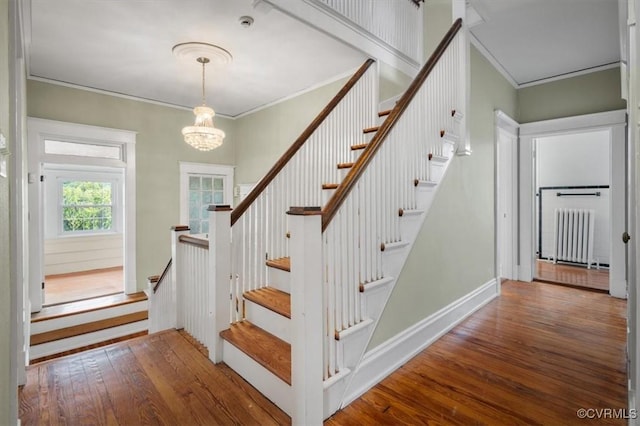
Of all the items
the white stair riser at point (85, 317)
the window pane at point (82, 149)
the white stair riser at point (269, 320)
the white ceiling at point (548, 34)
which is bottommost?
the white stair riser at point (85, 317)

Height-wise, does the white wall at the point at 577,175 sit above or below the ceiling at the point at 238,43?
below

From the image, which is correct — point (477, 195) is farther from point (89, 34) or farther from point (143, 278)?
point (143, 278)

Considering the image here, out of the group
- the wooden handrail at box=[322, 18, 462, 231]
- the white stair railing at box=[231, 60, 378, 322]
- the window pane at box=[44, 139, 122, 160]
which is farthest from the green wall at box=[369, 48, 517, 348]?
the window pane at box=[44, 139, 122, 160]

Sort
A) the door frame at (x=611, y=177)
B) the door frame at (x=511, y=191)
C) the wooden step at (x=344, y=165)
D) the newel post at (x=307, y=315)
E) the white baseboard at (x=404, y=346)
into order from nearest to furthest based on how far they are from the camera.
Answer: the newel post at (x=307, y=315) → the white baseboard at (x=404, y=346) → the wooden step at (x=344, y=165) → the door frame at (x=611, y=177) → the door frame at (x=511, y=191)

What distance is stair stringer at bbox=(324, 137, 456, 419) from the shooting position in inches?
67.6

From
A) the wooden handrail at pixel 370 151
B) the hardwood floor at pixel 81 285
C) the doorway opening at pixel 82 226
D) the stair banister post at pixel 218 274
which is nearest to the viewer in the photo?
the wooden handrail at pixel 370 151

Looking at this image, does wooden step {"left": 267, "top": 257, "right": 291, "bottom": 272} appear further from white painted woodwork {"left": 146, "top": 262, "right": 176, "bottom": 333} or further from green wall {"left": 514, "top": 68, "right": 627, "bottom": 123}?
green wall {"left": 514, "top": 68, "right": 627, "bottom": 123}

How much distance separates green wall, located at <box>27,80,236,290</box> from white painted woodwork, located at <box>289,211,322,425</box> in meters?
3.96

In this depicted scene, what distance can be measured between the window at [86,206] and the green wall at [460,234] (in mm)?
6933

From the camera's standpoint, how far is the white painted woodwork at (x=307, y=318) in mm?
1511

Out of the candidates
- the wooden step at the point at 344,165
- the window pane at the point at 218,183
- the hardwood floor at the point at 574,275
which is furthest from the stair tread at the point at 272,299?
the hardwood floor at the point at 574,275

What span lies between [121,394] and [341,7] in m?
3.47

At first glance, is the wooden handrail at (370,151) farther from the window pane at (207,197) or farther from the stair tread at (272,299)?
the window pane at (207,197)

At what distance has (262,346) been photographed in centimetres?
199
